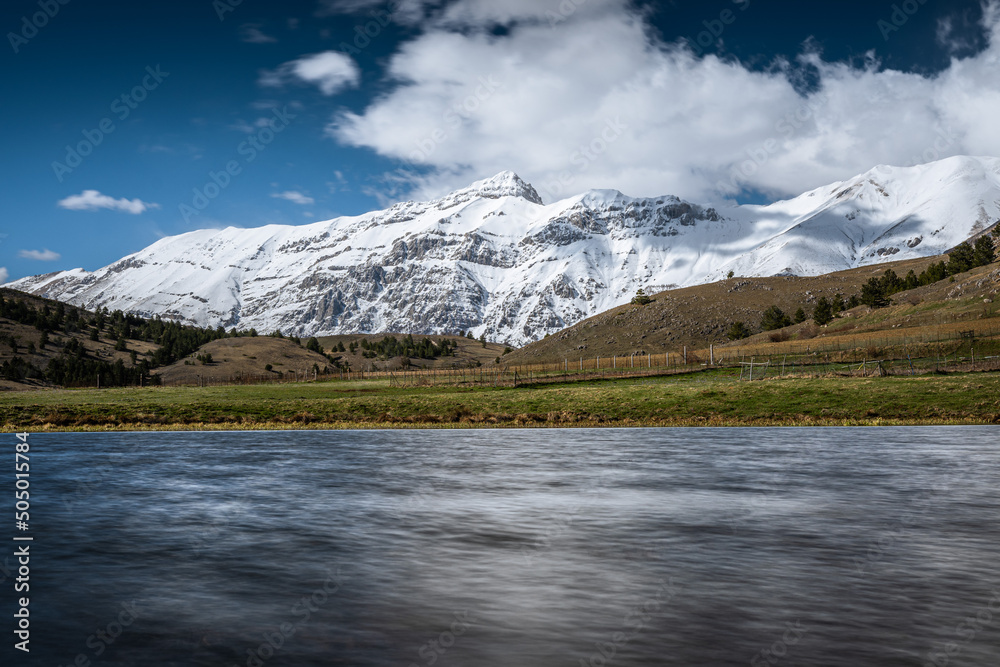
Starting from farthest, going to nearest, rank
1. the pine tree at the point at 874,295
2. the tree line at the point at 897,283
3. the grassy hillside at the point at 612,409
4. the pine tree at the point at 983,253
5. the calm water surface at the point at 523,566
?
1. the pine tree at the point at 983,253
2. the tree line at the point at 897,283
3. the pine tree at the point at 874,295
4. the grassy hillside at the point at 612,409
5. the calm water surface at the point at 523,566

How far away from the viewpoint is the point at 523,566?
14.2 meters

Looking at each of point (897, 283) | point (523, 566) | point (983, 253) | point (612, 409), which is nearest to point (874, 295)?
point (897, 283)

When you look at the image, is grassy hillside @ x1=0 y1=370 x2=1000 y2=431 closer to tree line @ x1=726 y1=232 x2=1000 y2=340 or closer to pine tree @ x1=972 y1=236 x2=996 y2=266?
tree line @ x1=726 y1=232 x2=1000 y2=340

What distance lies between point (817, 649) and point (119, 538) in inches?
580

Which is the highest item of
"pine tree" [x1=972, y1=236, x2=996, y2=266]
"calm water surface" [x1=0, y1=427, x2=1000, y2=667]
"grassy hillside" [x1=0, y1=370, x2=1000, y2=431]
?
"pine tree" [x1=972, y1=236, x2=996, y2=266]

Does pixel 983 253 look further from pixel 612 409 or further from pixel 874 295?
pixel 612 409

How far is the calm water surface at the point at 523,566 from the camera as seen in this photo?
9.61 meters

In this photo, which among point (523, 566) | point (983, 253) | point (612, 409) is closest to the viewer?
point (523, 566)

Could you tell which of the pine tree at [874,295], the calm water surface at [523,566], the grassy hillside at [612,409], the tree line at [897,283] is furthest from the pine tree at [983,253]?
the calm water surface at [523,566]

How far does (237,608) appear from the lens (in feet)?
37.5

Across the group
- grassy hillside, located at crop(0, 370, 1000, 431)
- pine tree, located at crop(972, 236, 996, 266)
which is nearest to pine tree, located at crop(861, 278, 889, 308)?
pine tree, located at crop(972, 236, 996, 266)

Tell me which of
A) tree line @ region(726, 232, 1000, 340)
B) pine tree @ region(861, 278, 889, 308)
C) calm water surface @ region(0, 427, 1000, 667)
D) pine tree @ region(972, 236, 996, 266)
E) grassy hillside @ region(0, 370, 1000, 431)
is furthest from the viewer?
pine tree @ region(972, 236, 996, 266)

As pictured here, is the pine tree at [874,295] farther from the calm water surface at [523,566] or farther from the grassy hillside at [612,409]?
the calm water surface at [523,566]

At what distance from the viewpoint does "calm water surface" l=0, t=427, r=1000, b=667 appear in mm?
9609
